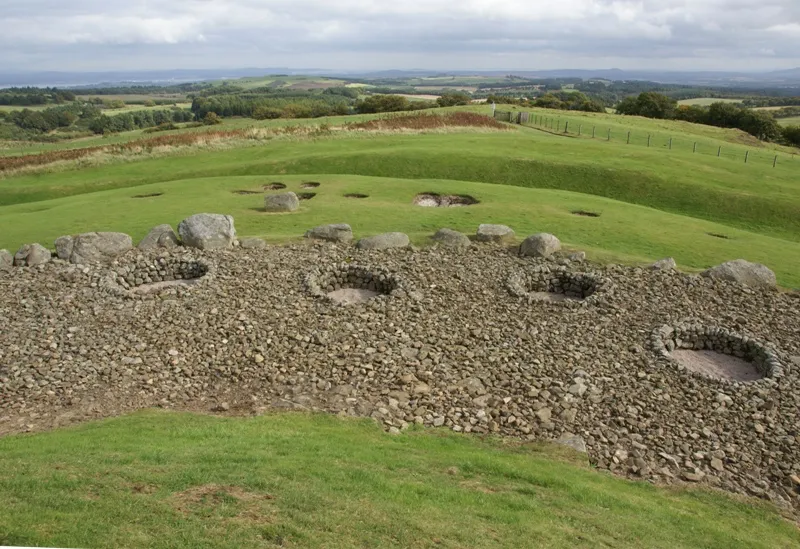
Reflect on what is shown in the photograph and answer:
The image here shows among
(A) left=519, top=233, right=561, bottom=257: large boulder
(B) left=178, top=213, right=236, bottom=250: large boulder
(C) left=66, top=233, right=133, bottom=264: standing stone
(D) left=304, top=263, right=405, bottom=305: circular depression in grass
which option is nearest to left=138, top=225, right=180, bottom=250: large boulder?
(B) left=178, top=213, right=236, bottom=250: large boulder

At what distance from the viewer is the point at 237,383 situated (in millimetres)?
14719

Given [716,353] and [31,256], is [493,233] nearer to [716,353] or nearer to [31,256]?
[716,353]

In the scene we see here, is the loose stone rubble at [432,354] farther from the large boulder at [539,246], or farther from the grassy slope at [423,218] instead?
the grassy slope at [423,218]

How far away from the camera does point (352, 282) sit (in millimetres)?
21453

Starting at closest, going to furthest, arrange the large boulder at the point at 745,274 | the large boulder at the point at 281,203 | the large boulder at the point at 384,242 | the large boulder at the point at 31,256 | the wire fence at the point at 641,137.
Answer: the large boulder at the point at 745,274 < the large boulder at the point at 31,256 < the large boulder at the point at 384,242 < the large boulder at the point at 281,203 < the wire fence at the point at 641,137

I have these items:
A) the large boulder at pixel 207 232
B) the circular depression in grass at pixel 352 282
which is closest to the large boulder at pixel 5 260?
the large boulder at pixel 207 232

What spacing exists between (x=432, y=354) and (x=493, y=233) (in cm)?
981

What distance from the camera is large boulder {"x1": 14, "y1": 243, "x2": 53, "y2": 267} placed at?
21.6m

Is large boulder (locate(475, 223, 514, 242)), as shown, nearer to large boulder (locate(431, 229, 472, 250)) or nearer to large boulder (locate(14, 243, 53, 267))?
large boulder (locate(431, 229, 472, 250))

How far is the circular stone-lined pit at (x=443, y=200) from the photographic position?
31.7m

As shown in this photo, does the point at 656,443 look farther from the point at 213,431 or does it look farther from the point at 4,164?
the point at 4,164

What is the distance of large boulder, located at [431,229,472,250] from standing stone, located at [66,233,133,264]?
1313cm

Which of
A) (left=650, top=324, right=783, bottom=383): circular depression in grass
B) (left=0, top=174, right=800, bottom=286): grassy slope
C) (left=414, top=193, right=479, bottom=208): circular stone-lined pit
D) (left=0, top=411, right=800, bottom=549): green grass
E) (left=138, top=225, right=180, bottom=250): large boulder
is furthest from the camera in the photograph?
(left=414, top=193, right=479, bottom=208): circular stone-lined pit

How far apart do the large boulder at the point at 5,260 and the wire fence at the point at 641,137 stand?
179 ft
